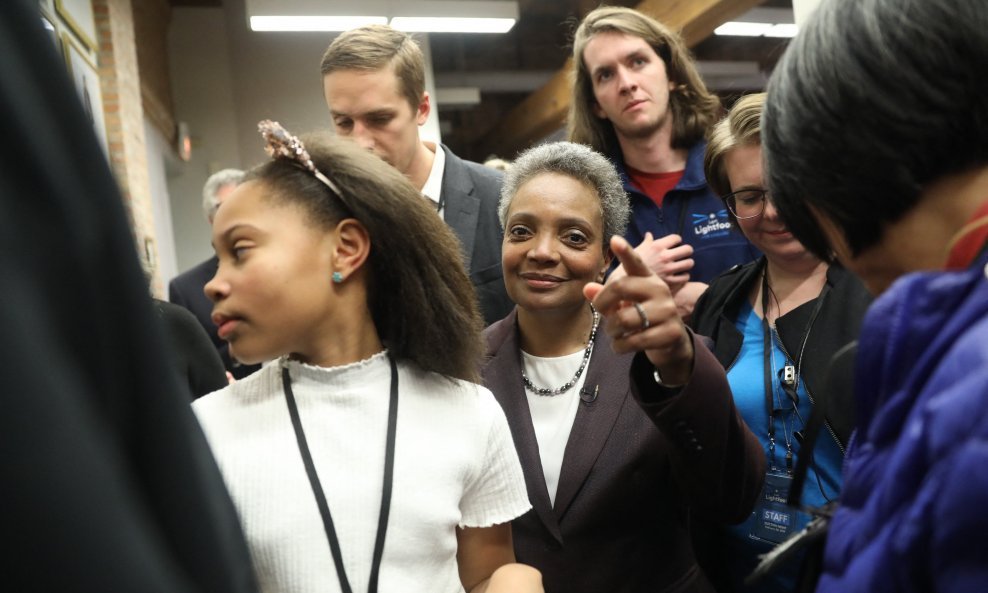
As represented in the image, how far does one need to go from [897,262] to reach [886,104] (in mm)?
169

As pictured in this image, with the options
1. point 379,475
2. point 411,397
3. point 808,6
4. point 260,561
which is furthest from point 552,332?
point 808,6

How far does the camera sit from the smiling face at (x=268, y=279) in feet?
4.11

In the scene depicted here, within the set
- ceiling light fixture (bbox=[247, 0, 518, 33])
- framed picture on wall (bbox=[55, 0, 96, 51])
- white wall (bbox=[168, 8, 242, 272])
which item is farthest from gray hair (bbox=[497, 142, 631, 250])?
white wall (bbox=[168, 8, 242, 272])

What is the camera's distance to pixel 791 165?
87 cm

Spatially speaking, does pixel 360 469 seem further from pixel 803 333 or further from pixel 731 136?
pixel 731 136

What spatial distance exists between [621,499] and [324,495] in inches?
26.7

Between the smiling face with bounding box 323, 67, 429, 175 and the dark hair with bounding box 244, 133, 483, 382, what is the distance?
3.48 ft

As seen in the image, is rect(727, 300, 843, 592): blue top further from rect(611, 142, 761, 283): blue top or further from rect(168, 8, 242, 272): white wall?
rect(168, 8, 242, 272): white wall

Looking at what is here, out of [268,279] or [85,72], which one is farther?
[85,72]

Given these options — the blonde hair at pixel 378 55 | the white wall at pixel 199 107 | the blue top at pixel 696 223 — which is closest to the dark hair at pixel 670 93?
the blue top at pixel 696 223

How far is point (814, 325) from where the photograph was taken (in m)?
1.82

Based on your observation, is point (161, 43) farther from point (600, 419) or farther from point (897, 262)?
point (897, 262)

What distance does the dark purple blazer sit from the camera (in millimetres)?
1542

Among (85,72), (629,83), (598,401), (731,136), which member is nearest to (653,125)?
(629,83)
